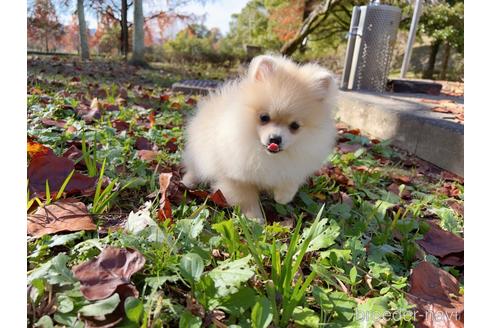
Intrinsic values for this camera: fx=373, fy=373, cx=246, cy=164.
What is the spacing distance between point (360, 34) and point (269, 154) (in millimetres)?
4993

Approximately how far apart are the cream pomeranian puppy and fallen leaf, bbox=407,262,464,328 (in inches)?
28.9

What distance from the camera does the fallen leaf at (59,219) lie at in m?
1.30

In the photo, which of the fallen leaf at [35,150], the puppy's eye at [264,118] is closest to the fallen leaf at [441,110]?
the puppy's eye at [264,118]

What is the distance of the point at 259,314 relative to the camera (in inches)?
39.1

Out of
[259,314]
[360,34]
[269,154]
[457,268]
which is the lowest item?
[457,268]

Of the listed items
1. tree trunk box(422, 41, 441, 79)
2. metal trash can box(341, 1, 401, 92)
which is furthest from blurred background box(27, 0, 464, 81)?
metal trash can box(341, 1, 401, 92)

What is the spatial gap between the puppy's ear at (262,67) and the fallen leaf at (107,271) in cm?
114

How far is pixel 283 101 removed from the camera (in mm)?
1833

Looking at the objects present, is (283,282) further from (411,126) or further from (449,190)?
(411,126)

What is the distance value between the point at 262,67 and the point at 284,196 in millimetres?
675

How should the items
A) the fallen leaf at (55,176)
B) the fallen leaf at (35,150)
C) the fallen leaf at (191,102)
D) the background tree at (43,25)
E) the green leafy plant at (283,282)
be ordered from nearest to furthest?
1. the green leafy plant at (283,282)
2. the fallen leaf at (55,176)
3. the fallen leaf at (35,150)
4. the fallen leaf at (191,102)
5. the background tree at (43,25)

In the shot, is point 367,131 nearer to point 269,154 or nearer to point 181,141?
point 181,141

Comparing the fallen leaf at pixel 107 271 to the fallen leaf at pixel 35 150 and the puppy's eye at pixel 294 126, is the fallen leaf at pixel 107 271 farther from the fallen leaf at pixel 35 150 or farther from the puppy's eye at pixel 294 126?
the puppy's eye at pixel 294 126

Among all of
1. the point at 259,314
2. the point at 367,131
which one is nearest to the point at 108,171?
the point at 259,314
